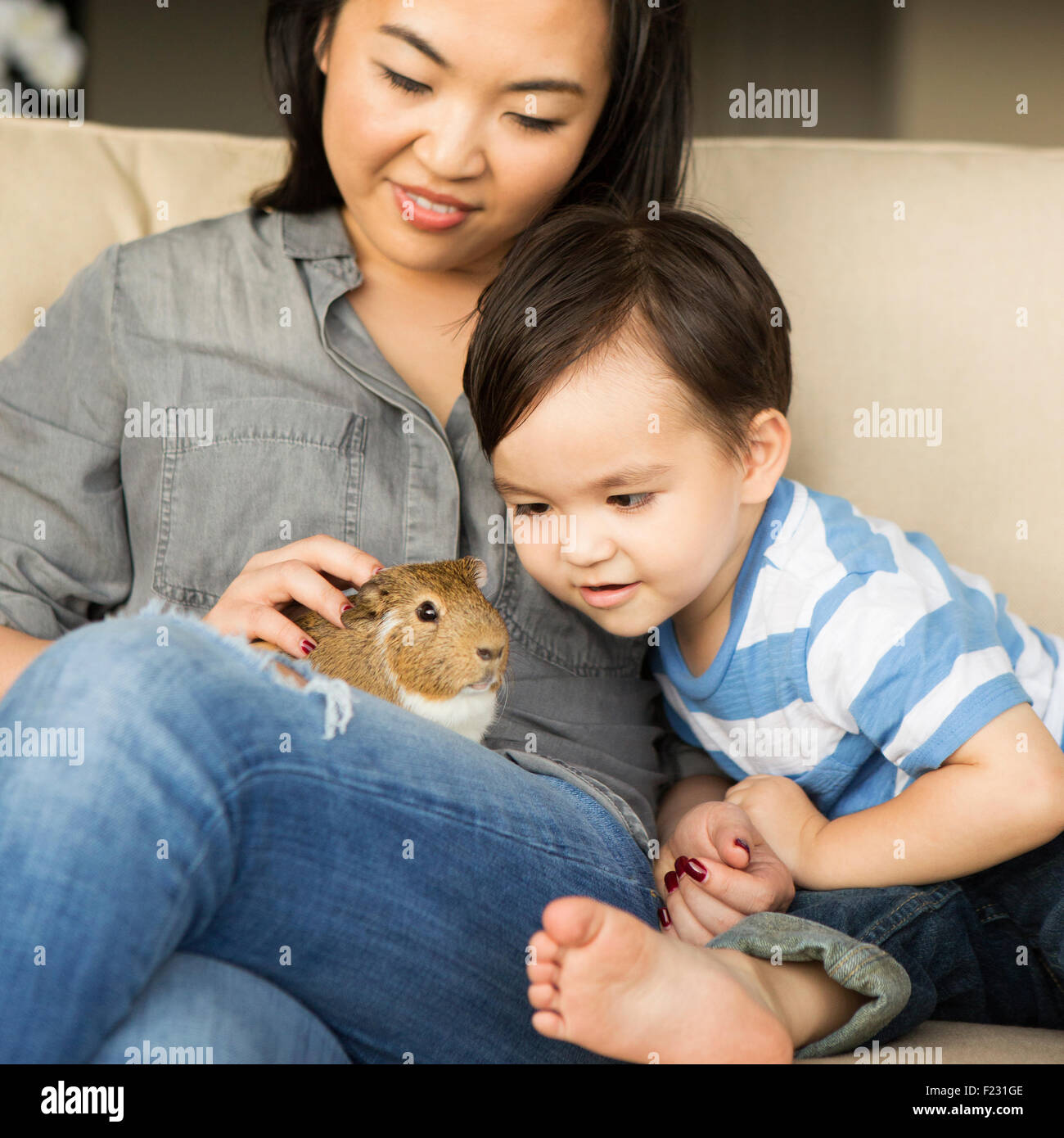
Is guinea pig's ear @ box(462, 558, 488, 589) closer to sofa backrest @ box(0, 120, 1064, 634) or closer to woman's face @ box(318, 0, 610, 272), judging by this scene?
woman's face @ box(318, 0, 610, 272)

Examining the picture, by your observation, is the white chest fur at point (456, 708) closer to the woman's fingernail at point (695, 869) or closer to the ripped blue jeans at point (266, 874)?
the ripped blue jeans at point (266, 874)

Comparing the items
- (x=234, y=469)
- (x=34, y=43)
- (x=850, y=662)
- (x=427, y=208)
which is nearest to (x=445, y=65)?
(x=427, y=208)

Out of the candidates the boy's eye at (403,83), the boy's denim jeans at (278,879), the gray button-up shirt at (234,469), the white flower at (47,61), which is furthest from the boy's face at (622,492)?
the white flower at (47,61)

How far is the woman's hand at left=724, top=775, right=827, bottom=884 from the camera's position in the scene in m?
1.04

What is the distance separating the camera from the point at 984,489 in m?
1.47

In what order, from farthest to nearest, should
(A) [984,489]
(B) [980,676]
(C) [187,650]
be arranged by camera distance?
(A) [984,489] < (B) [980,676] < (C) [187,650]

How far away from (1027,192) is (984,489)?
42cm

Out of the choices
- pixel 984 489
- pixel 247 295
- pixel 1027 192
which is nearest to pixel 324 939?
pixel 247 295

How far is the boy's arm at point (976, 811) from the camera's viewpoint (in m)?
0.94

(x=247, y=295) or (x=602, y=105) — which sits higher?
(x=602, y=105)

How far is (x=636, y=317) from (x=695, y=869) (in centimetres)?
51

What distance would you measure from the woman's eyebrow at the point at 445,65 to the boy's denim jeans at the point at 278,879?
25.6 inches

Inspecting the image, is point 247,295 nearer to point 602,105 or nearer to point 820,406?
point 602,105
